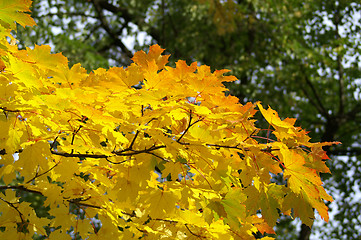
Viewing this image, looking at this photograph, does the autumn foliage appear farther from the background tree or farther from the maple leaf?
the background tree

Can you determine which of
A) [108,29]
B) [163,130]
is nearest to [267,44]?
[108,29]

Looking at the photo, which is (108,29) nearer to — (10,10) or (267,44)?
(267,44)

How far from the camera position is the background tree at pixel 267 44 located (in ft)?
25.9

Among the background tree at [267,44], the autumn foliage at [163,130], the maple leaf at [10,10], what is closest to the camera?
the maple leaf at [10,10]

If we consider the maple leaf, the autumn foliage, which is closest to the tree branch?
the autumn foliage

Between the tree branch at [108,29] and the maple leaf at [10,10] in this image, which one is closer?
the maple leaf at [10,10]

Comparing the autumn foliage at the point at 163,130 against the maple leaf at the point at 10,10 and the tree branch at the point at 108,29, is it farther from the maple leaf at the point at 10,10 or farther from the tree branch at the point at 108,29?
the tree branch at the point at 108,29

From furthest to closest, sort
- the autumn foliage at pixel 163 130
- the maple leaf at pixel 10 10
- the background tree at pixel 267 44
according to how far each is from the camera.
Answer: the background tree at pixel 267 44
the autumn foliage at pixel 163 130
the maple leaf at pixel 10 10

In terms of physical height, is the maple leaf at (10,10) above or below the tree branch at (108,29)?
below

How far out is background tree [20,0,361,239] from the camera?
25.9 ft

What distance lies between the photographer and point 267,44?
27.9 ft

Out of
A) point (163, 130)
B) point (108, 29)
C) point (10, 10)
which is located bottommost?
point (163, 130)

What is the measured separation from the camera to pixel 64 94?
152cm

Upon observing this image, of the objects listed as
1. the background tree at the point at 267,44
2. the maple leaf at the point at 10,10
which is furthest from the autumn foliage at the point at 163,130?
the background tree at the point at 267,44
